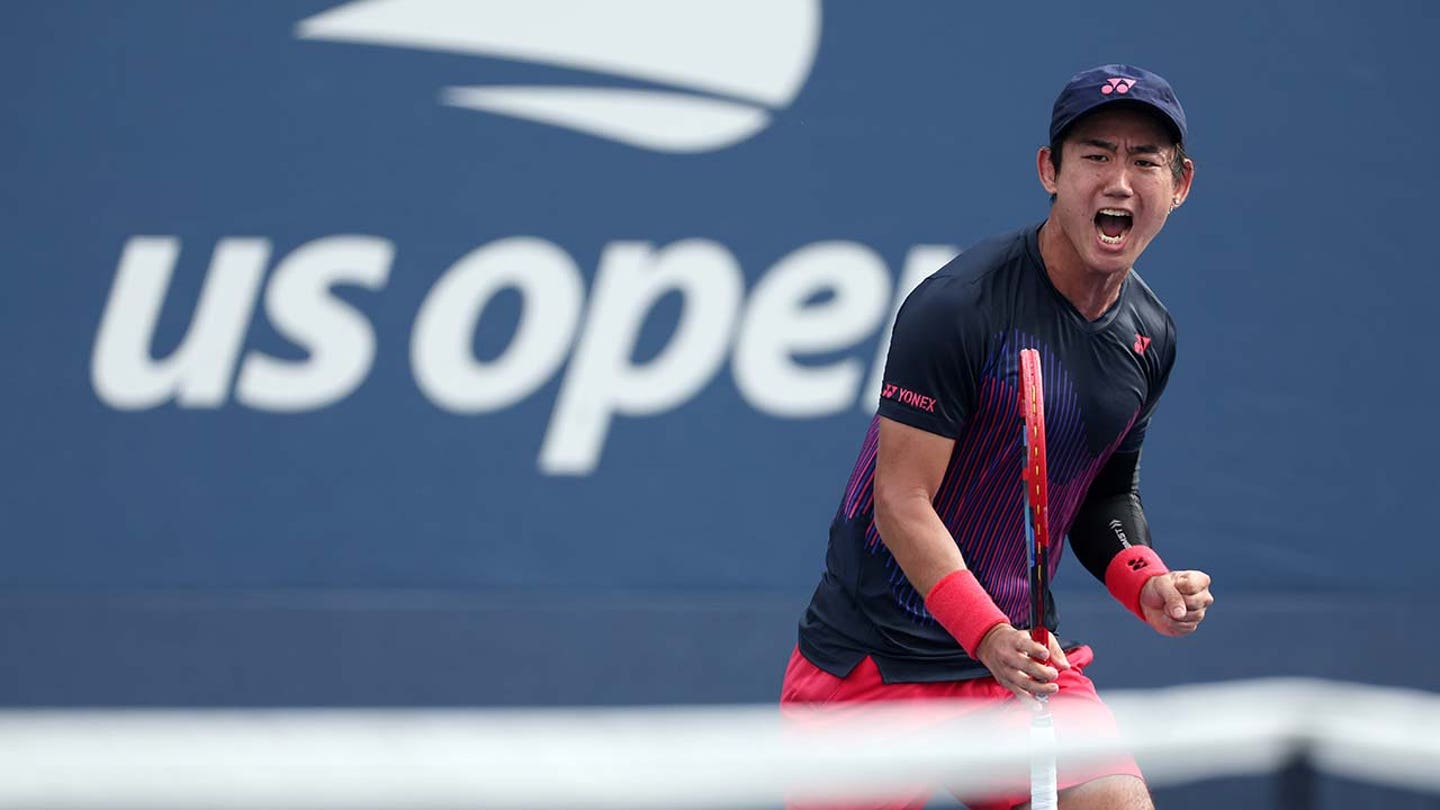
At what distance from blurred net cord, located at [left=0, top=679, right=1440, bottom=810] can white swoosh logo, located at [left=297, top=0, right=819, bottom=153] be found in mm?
3476

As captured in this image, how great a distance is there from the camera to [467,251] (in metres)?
5.04

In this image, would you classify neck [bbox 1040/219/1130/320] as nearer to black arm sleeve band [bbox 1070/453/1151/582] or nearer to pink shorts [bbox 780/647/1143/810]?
black arm sleeve band [bbox 1070/453/1151/582]

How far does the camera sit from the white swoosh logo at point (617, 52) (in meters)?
5.06

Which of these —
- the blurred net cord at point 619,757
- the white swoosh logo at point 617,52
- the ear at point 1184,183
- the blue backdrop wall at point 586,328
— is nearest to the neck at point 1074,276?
the ear at point 1184,183

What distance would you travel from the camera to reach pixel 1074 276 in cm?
283

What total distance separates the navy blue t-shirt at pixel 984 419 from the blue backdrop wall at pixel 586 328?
2.00 metres

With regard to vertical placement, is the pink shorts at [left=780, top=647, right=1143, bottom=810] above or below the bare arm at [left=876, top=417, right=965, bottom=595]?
below

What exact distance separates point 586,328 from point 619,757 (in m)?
3.80

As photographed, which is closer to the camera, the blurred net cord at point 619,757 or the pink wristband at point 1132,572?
the blurred net cord at point 619,757

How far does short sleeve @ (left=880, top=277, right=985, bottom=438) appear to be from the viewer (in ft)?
8.94

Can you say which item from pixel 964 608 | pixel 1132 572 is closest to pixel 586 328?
pixel 1132 572

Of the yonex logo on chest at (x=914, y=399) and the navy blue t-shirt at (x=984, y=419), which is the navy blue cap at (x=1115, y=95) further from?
the yonex logo on chest at (x=914, y=399)

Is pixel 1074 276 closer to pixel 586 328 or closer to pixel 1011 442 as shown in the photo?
pixel 1011 442

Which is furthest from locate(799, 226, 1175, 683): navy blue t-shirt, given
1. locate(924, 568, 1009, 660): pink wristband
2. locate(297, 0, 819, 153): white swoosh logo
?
locate(297, 0, 819, 153): white swoosh logo
